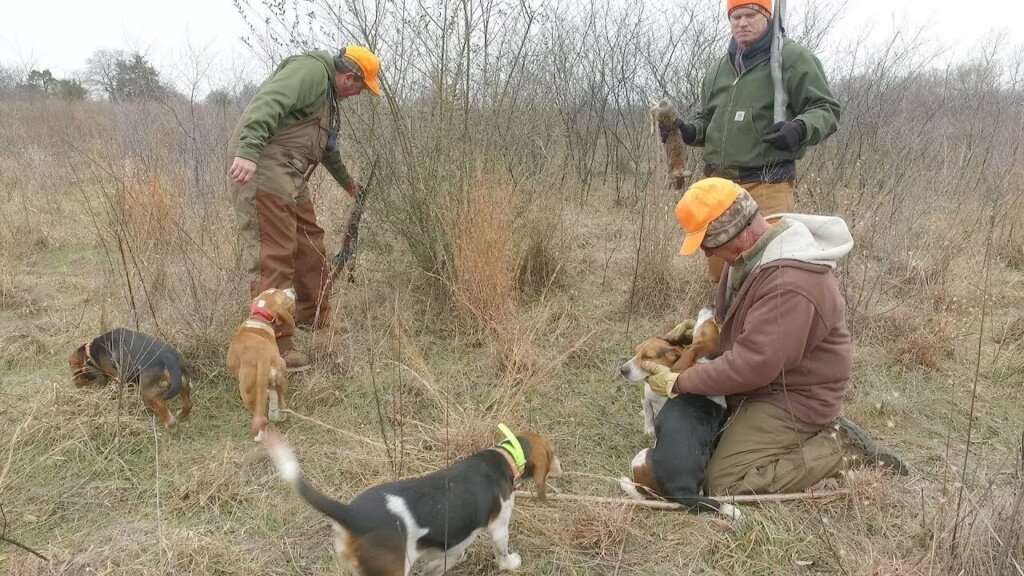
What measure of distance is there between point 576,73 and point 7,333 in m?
9.28

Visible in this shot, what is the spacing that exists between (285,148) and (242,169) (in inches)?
16.2

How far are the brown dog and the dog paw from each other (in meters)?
1.54

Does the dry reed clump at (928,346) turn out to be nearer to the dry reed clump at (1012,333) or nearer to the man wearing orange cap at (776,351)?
the dry reed clump at (1012,333)

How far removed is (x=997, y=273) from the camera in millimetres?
5828

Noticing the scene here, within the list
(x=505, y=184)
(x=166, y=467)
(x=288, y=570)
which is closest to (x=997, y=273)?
(x=505, y=184)

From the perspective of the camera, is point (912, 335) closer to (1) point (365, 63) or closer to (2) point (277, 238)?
(1) point (365, 63)

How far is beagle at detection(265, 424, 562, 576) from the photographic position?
1.92m

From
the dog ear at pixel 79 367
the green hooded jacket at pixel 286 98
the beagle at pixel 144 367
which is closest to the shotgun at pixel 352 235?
the green hooded jacket at pixel 286 98

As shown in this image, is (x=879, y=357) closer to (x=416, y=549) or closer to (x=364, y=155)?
(x=416, y=549)

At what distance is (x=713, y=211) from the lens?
253 centimetres

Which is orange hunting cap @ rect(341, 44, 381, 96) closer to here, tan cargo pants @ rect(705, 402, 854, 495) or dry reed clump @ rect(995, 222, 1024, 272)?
tan cargo pants @ rect(705, 402, 854, 495)

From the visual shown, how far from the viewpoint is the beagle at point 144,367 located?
3244mm

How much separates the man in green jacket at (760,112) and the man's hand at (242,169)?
9.56 feet

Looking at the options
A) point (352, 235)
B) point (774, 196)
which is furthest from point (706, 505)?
point (352, 235)
